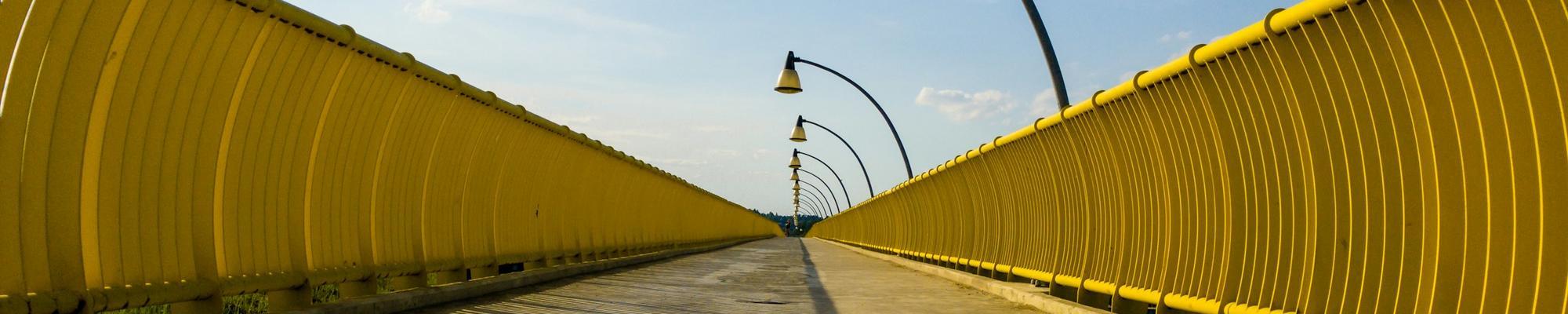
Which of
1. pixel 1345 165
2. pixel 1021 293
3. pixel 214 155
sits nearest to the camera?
pixel 1345 165

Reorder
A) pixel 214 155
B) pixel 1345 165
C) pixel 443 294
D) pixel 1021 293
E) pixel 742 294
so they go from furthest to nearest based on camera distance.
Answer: pixel 742 294 < pixel 1021 293 < pixel 443 294 < pixel 214 155 < pixel 1345 165

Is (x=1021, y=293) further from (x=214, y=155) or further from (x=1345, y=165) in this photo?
(x=214, y=155)

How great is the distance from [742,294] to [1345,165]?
6.62 m

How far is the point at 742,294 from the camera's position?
1125cm

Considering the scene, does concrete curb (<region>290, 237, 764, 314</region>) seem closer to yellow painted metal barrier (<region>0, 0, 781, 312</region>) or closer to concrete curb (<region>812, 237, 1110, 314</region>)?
yellow painted metal barrier (<region>0, 0, 781, 312</region>)

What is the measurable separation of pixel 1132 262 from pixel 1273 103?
9.44 ft

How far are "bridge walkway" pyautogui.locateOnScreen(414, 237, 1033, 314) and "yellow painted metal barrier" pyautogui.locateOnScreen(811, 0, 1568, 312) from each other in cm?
167

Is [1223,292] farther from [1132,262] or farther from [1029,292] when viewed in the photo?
[1029,292]

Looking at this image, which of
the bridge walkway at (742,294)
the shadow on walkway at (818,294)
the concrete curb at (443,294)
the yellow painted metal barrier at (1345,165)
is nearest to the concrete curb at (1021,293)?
the bridge walkway at (742,294)

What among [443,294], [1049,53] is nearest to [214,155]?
[443,294]

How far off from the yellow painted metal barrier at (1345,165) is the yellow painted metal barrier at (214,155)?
455 centimetres

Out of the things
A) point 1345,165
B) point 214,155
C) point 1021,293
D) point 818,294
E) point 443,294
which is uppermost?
point 214,155

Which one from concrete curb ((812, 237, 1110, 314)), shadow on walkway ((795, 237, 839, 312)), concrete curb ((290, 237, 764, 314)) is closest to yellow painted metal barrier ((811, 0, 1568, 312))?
concrete curb ((812, 237, 1110, 314))

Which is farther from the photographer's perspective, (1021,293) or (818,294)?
(818,294)
